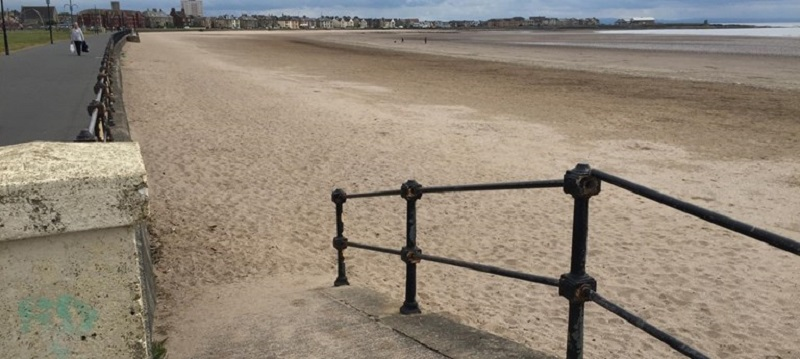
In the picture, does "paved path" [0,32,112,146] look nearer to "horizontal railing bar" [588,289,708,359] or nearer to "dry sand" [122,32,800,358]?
"dry sand" [122,32,800,358]

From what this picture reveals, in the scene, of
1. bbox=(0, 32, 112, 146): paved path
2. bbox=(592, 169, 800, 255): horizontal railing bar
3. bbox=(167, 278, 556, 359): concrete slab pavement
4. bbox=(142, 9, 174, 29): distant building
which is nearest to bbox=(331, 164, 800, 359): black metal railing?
bbox=(592, 169, 800, 255): horizontal railing bar

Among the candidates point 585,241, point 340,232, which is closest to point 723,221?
point 585,241

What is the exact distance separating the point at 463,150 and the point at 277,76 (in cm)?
1691

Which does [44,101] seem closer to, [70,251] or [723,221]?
[70,251]

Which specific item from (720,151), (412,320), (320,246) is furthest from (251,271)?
(720,151)

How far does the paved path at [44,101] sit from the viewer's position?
30.0 ft

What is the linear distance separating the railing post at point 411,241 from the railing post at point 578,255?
1427mm

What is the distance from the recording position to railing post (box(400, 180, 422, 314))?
4023mm

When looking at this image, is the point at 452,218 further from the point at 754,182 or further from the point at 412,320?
the point at 754,182

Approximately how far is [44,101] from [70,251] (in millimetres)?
12602

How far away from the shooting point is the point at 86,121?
9930mm

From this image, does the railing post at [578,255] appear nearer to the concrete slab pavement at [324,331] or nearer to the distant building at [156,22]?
the concrete slab pavement at [324,331]

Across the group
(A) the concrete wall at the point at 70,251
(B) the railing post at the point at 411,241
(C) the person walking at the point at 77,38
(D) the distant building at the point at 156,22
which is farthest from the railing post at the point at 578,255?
(D) the distant building at the point at 156,22

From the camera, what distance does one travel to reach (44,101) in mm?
12648
